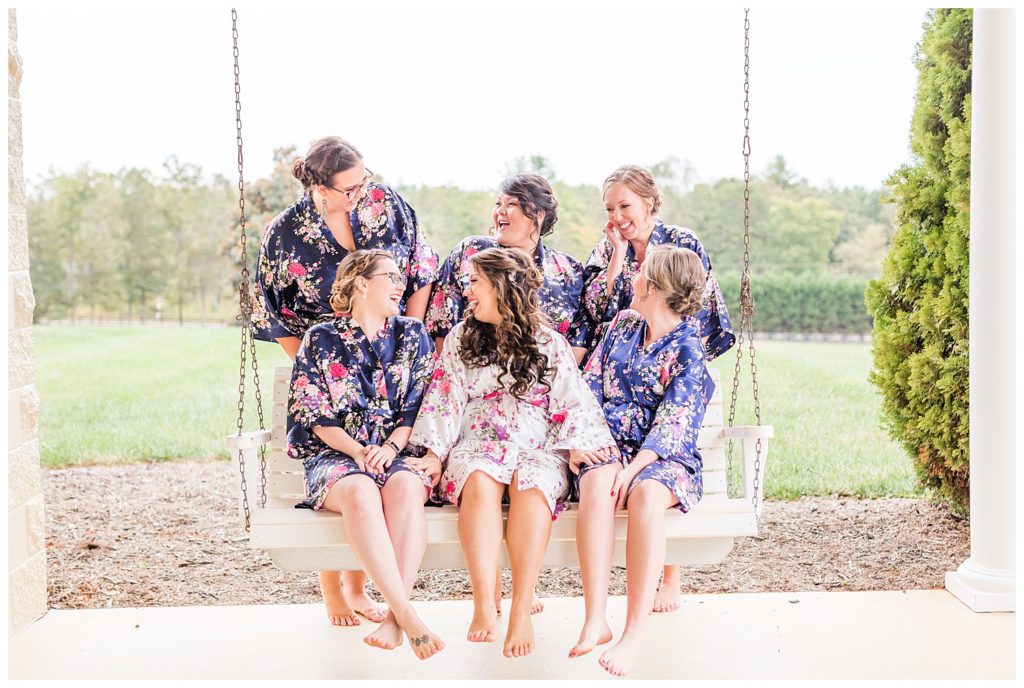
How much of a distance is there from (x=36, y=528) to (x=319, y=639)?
108 cm

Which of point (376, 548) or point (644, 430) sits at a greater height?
point (644, 430)

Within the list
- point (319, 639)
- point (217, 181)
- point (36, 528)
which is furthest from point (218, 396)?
point (319, 639)

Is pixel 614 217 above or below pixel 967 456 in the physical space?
above

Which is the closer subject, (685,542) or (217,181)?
(685,542)

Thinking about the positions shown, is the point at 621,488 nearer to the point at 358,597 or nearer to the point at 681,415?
the point at 681,415

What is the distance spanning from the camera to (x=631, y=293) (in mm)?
3197

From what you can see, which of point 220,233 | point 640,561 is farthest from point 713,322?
point 220,233

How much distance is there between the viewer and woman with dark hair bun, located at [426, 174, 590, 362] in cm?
311

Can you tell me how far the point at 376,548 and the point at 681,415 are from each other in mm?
958

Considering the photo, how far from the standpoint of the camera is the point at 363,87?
26.2ft

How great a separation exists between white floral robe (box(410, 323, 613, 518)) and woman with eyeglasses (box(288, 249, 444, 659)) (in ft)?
0.23

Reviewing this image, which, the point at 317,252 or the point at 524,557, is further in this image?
the point at 317,252

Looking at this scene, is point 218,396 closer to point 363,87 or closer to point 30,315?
point 363,87

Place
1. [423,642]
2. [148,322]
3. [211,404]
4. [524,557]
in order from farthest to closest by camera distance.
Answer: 1. [148,322]
2. [211,404]
3. [524,557]
4. [423,642]
